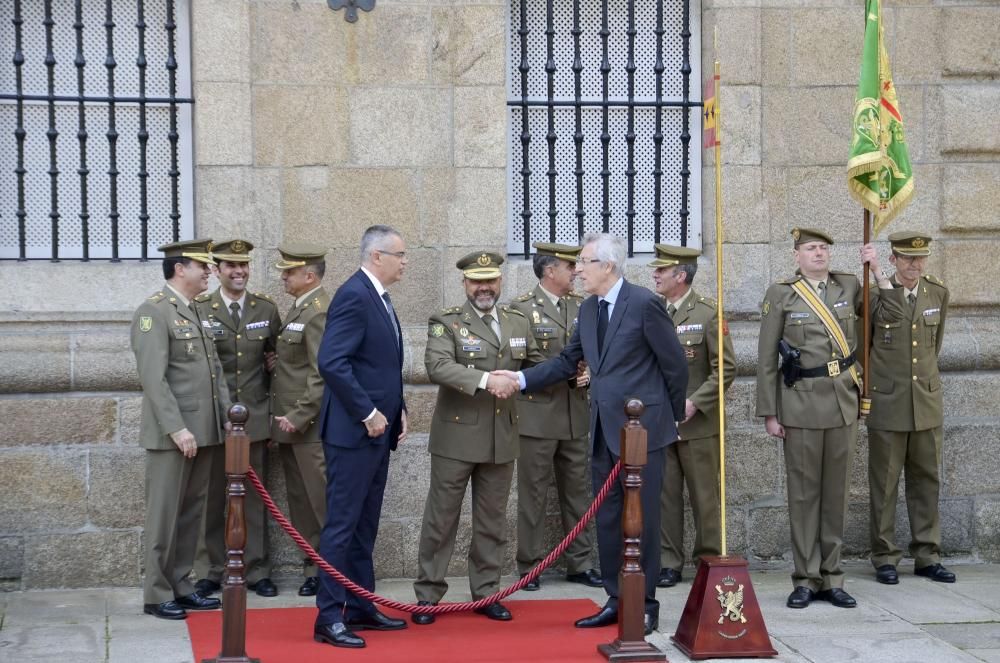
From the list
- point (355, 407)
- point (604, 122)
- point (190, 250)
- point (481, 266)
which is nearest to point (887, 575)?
point (481, 266)

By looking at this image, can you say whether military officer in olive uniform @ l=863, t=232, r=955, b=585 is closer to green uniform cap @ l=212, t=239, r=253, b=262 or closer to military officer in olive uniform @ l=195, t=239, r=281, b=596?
military officer in olive uniform @ l=195, t=239, r=281, b=596

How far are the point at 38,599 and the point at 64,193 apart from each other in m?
2.50

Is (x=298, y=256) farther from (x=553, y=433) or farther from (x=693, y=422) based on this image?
(x=693, y=422)

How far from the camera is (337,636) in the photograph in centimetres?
680

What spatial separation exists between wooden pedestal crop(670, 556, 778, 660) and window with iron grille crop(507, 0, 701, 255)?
3.14 metres

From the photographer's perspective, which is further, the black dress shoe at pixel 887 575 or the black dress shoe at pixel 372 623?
the black dress shoe at pixel 887 575

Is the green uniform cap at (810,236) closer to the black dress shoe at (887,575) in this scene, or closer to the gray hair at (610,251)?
the gray hair at (610,251)

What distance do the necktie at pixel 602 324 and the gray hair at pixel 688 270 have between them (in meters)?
1.39

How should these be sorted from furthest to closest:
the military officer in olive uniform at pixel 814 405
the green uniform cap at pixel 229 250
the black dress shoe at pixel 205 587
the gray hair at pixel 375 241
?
the green uniform cap at pixel 229 250
the black dress shoe at pixel 205 587
the military officer in olive uniform at pixel 814 405
the gray hair at pixel 375 241

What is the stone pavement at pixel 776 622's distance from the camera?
6.79 meters

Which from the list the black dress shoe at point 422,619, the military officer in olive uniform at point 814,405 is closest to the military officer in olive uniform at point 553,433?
the black dress shoe at point 422,619

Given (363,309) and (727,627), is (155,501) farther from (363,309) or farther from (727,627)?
(727,627)

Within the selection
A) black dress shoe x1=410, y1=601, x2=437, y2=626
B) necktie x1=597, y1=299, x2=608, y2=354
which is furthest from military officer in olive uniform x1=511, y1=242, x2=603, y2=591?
necktie x1=597, y1=299, x2=608, y2=354

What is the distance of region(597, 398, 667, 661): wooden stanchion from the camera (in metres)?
6.54
